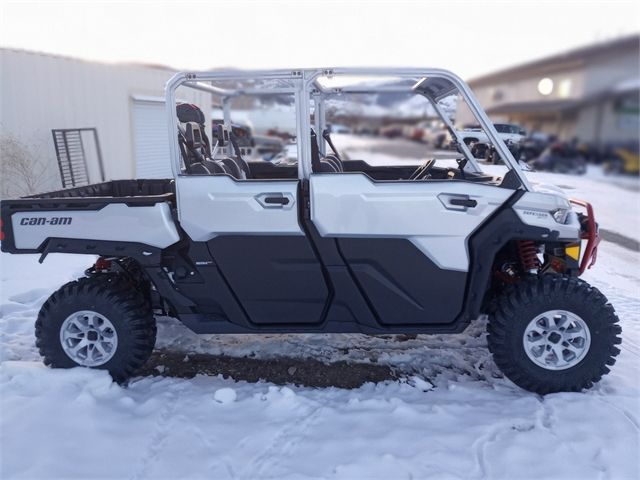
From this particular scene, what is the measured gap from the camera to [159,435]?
113 inches

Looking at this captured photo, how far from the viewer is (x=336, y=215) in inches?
127

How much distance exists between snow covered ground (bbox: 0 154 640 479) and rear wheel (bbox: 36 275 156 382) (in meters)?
0.13

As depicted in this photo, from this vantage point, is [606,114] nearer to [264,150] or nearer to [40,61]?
[264,150]

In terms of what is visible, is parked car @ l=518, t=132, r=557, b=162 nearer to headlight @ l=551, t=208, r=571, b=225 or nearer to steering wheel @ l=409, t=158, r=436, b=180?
steering wheel @ l=409, t=158, r=436, b=180

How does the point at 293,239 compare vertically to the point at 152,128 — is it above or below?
below

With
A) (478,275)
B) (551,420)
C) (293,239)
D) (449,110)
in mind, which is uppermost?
(449,110)

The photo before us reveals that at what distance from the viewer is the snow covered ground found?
2.62 metres

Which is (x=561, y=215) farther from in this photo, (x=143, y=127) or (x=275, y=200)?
(x=143, y=127)

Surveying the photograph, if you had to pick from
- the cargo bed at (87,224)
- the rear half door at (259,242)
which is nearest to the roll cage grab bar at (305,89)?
the rear half door at (259,242)

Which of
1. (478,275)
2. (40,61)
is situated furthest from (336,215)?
(40,61)

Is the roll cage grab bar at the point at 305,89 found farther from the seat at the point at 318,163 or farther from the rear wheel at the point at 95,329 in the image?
the rear wheel at the point at 95,329

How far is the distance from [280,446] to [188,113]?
7.72 ft

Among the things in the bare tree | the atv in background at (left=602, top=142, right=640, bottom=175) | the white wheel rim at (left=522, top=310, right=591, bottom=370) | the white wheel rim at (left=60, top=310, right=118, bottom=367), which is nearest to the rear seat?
the white wheel rim at (left=60, top=310, right=118, bottom=367)

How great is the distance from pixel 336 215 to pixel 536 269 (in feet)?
5.33
